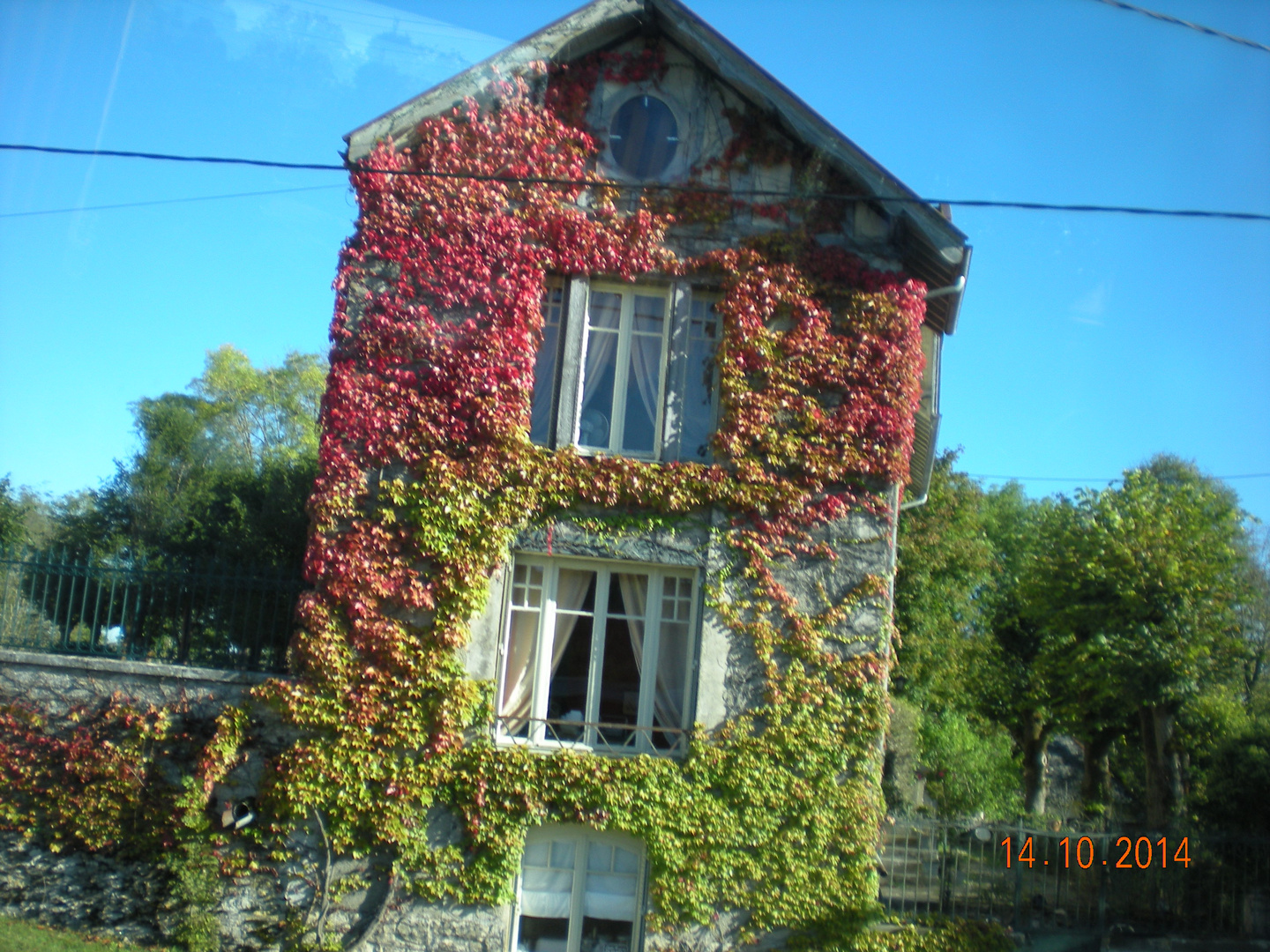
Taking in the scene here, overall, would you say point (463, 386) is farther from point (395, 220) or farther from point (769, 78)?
point (769, 78)

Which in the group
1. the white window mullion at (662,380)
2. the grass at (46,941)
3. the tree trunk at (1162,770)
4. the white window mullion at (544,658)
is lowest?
the grass at (46,941)

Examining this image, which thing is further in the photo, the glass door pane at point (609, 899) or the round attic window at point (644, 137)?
the round attic window at point (644, 137)

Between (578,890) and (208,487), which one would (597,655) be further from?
(208,487)

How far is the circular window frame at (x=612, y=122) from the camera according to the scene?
33.4ft

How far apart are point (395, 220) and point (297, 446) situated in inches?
1193

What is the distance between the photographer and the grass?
8.41 metres

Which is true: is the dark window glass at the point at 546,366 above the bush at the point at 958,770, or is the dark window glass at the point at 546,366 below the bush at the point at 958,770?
above

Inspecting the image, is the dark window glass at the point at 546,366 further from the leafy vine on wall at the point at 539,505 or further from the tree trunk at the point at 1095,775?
the tree trunk at the point at 1095,775

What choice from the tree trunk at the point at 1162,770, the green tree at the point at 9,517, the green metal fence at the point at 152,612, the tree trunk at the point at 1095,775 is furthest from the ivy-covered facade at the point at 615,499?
the tree trunk at the point at 1095,775

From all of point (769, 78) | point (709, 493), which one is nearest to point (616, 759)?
point (709, 493)

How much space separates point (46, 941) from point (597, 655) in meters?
5.33

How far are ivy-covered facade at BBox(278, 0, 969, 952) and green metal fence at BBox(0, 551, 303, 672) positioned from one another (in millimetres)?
791

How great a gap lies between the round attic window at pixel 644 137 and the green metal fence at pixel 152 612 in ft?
17.6

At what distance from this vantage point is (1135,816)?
21.3 metres
